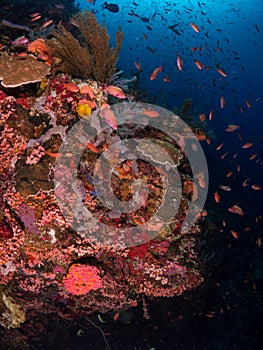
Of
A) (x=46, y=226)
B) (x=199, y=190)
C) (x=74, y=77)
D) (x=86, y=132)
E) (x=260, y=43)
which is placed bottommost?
(x=260, y=43)

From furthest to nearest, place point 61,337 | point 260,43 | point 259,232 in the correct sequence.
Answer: point 260,43
point 259,232
point 61,337

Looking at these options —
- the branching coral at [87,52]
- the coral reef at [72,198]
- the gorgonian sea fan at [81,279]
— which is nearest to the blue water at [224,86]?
the branching coral at [87,52]

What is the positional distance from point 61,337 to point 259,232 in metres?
9.42

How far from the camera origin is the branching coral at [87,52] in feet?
16.1

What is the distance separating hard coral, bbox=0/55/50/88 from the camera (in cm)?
432

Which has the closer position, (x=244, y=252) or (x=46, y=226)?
(x=46, y=226)

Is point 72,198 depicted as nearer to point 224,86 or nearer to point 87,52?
point 87,52

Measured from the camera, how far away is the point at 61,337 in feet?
18.8

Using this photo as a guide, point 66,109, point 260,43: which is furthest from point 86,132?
point 260,43

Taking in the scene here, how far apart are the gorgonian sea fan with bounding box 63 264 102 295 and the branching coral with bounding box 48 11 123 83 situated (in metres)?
3.65

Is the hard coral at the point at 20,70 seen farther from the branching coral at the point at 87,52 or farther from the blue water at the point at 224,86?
the blue water at the point at 224,86

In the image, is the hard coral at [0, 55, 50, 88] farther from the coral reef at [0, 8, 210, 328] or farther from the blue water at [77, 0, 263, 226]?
the blue water at [77, 0, 263, 226]

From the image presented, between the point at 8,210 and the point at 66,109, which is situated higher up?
the point at 66,109

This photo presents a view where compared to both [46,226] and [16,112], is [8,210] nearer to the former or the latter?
[46,226]
